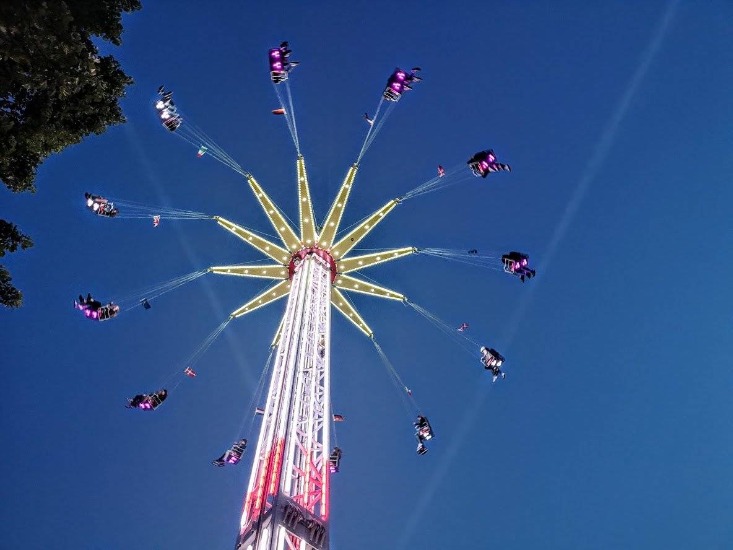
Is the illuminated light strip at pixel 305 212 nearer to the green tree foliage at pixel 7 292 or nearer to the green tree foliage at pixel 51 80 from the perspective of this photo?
the green tree foliage at pixel 51 80

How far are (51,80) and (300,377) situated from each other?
8.34 m

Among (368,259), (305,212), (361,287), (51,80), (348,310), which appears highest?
(305,212)

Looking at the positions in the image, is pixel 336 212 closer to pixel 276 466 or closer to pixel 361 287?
pixel 361 287

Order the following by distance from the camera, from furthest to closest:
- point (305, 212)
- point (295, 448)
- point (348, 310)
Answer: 1. point (348, 310)
2. point (305, 212)
3. point (295, 448)

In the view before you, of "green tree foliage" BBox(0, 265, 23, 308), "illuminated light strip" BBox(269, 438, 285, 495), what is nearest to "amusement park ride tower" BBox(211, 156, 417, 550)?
"illuminated light strip" BBox(269, 438, 285, 495)

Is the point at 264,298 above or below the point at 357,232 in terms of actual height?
below

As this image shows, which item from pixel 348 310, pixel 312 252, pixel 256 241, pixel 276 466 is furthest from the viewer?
pixel 348 310

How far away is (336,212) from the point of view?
1831 centimetres

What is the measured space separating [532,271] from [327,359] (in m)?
8.67

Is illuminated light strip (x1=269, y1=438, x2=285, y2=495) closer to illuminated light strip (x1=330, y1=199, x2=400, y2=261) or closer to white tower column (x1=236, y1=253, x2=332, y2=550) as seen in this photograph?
white tower column (x1=236, y1=253, x2=332, y2=550)

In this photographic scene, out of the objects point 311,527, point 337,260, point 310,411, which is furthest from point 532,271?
point 311,527

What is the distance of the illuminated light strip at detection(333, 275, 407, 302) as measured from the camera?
19.2 m

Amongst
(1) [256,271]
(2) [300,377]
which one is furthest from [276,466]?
(1) [256,271]

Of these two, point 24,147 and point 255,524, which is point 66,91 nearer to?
point 24,147
